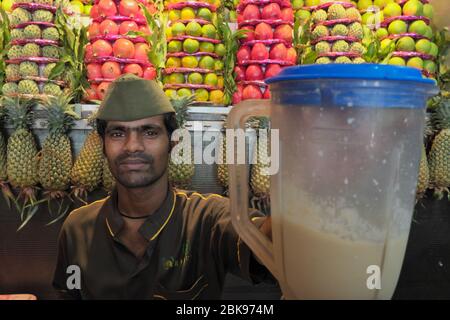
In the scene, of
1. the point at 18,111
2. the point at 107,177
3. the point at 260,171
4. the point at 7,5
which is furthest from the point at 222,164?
the point at 7,5

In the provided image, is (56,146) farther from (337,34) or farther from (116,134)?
(337,34)

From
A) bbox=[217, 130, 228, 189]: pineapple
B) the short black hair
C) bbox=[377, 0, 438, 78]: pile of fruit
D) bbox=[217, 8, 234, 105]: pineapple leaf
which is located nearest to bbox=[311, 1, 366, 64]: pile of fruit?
bbox=[377, 0, 438, 78]: pile of fruit

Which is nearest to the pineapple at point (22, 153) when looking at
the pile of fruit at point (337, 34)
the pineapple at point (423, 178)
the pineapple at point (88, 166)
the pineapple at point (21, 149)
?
the pineapple at point (21, 149)

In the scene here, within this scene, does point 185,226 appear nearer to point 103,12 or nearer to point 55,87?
point 55,87

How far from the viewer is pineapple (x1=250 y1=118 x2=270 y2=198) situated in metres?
1.53

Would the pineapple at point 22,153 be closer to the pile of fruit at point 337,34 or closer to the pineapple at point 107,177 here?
the pineapple at point 107,177

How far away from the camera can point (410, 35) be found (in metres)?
1.80

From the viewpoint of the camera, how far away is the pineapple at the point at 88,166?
59.2 inches

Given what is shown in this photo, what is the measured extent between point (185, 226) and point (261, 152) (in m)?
0.61

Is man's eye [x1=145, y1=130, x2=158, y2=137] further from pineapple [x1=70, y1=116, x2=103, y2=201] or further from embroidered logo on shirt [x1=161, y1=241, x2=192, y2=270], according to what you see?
pineapple [x1=70, y1=116, x2=103, y2=201]

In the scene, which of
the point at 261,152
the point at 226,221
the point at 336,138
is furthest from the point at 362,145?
the point at 261,152

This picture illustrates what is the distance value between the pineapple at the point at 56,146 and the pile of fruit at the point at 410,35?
56.0 inches

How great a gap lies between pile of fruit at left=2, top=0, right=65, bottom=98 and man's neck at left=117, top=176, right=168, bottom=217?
0.74 metres

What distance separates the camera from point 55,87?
1.54 metres
